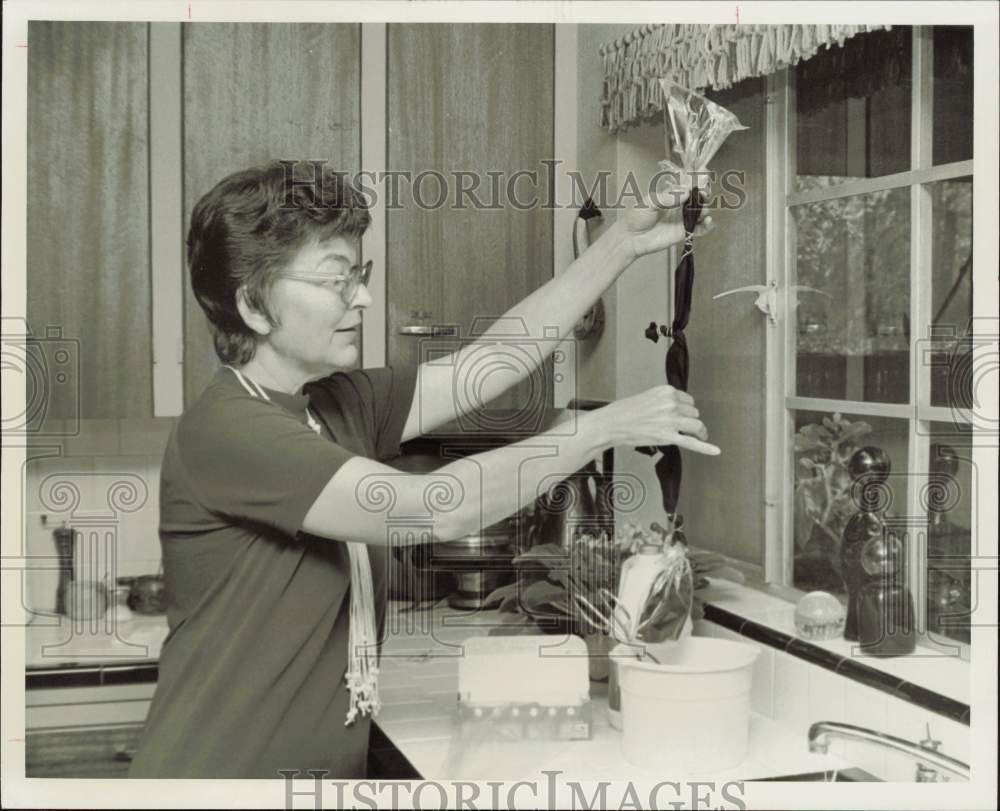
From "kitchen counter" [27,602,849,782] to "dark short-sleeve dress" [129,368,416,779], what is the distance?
0.28 feet

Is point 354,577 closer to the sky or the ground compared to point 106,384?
closer to the ground

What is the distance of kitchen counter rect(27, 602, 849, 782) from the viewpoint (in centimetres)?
109

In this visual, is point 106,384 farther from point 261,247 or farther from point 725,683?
point 725,683

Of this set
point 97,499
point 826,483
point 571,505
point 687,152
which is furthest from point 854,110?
point 97,499

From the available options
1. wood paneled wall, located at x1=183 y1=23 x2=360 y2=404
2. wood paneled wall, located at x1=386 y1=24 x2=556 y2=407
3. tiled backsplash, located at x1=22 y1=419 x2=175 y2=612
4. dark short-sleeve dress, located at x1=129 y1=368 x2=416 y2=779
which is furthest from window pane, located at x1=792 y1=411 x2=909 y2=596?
tiled backsplash, located at x1=22 y1=419 x2=175 y2=612

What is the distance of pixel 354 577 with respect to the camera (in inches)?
43.1

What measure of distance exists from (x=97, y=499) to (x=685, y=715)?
0.96 m

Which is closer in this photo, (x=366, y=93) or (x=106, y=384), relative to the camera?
(x=366, y=93)

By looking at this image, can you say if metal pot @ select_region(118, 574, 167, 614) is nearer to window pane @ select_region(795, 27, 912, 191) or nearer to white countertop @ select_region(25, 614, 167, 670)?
white countertop @ select_region(25, 614, 167, 670)

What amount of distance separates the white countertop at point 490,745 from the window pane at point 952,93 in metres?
0.65

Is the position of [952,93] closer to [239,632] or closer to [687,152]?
[687,152]

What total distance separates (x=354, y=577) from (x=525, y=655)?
0.68 feet

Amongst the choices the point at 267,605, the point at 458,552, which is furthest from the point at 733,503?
the point at 267,605

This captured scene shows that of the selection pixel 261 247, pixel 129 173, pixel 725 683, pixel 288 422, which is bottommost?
pixel 725 683
